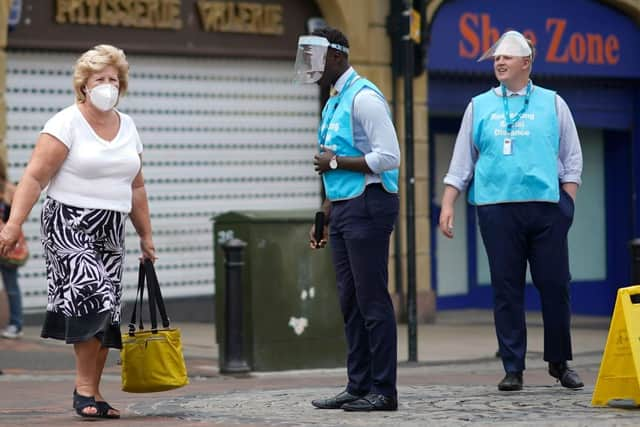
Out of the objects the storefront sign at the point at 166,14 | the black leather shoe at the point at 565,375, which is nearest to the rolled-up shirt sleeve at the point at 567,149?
the black leather shoe at the point at 565,375

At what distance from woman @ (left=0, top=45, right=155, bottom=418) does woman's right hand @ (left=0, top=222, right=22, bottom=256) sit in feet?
0.13

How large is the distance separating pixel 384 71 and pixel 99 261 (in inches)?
348

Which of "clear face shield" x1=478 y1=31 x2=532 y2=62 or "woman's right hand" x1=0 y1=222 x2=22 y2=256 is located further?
"clear face shield" x1=478 y1=31 x2=532 y2=62

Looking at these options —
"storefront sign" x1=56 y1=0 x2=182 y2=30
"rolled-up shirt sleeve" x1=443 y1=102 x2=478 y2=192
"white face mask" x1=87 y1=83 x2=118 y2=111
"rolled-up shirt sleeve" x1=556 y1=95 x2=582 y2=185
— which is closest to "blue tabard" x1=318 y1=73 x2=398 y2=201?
"white face mask" x1=87 y1=83 x2=118 y2=111

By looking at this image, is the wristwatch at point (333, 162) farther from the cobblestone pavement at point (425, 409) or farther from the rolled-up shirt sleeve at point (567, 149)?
the rolled-up shirt sleeve at point (567, 149)

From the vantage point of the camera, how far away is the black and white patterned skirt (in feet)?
23.4

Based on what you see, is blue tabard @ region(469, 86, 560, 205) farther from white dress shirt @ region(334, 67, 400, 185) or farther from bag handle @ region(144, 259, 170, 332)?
bag handle @ region(144, 259, 170, 332)

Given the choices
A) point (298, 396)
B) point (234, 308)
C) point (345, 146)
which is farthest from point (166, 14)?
point (345, 146)

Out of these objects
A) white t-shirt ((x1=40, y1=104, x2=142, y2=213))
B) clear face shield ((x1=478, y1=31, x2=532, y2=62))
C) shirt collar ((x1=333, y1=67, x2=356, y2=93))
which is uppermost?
clear face shield ((x1=478, y1=31, x2=532, y2=62))

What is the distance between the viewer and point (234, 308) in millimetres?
10242

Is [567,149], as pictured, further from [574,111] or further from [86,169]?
[574,111]

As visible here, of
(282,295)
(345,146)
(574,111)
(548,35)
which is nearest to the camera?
(345,146)

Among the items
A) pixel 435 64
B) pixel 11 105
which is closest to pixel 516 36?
pixel 11 105

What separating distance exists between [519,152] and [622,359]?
1.49m
